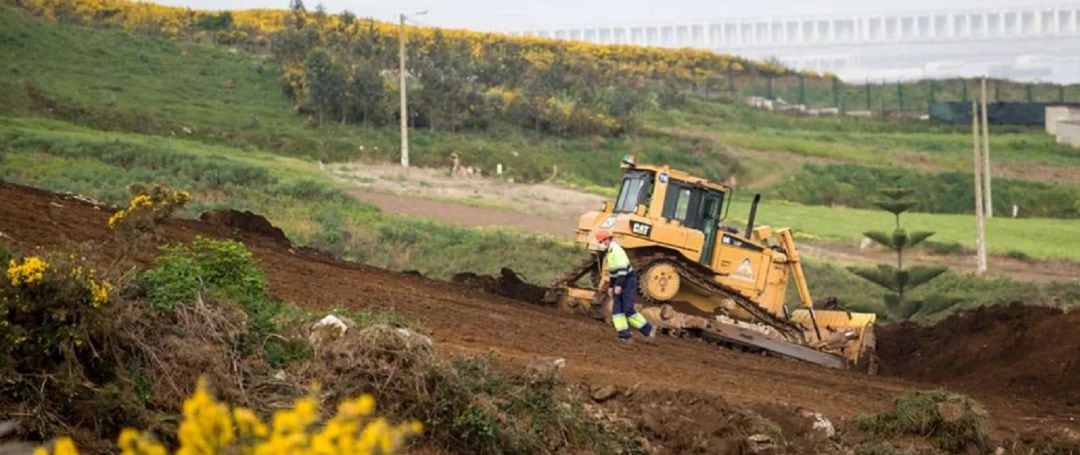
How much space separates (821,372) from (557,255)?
17.5 m

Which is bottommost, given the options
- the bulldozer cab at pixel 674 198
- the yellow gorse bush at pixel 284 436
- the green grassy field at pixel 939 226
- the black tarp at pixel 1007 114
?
the green grassy field at pixel 939 226

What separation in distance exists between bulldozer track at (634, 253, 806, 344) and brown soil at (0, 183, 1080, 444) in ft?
4.20

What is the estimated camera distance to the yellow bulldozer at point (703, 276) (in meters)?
24.9

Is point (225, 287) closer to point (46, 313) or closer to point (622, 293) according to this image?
point (46, 313)

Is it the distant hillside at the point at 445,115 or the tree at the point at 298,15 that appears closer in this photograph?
the distant hillside at the point at 445,115

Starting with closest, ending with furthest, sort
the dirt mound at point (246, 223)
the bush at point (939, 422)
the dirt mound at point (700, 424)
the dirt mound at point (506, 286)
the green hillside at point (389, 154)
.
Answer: the dirt mound at point (700, 424), the bush at point (939, 422), the dirt mound at point (246, 223), the dirt mound at point (506, 286), the green hillside at point (389, 154)

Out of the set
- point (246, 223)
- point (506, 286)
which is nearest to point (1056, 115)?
point (506, 286)

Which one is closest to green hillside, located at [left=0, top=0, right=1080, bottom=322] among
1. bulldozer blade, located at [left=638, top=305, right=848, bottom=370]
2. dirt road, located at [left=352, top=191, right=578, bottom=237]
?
dirt road, located at [left=352, top=191, right=578, bottom=237]

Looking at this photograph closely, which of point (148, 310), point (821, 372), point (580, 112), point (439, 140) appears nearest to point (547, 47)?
point (580, 112)

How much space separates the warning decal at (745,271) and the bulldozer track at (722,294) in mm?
552

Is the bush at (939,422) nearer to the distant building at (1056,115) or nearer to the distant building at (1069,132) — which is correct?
the distant building at (1069,132)

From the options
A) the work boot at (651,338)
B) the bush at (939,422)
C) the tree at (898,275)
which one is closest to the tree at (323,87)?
the tree at (898,275)

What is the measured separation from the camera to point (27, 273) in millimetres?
12523

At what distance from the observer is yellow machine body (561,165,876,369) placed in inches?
989
